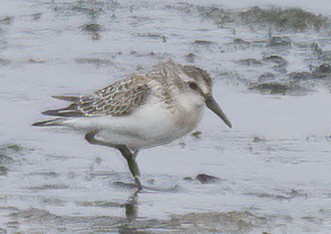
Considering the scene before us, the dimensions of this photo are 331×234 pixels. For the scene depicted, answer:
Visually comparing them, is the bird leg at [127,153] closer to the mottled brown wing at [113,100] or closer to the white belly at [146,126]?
the white belly at [146,126]

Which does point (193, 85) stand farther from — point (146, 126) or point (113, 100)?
point (113, 100)

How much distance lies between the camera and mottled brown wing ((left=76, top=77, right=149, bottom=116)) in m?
8.61

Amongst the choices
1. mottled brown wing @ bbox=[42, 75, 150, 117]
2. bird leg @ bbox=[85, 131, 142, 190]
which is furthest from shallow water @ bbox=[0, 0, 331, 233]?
mottled brown wing @ bbox=[42, 75, 150, 117]

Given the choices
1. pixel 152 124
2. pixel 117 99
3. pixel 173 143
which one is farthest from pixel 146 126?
pixel 173 143

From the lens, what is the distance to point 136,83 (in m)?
8.81

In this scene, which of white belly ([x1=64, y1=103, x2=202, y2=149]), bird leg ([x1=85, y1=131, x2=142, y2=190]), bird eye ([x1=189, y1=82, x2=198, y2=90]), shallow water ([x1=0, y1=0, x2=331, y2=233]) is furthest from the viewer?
bird leg ([x1=85, y1=131, x2=142, y2=190])

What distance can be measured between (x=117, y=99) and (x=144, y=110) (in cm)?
37

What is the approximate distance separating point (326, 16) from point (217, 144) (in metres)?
5.46

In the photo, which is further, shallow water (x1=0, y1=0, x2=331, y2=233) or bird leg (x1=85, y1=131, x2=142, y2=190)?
bird leg (x1=85, y1=131, x2=142, y2=190)

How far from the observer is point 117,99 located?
28.8ft

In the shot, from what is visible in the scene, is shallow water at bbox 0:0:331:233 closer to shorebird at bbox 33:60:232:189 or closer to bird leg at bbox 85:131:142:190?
bird leg at bbox 85:131:142:190

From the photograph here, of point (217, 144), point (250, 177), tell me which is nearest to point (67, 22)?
point (217, 144)

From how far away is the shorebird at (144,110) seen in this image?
8.45m

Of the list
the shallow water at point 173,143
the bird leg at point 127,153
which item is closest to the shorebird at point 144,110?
the bird leg at point 127,153
